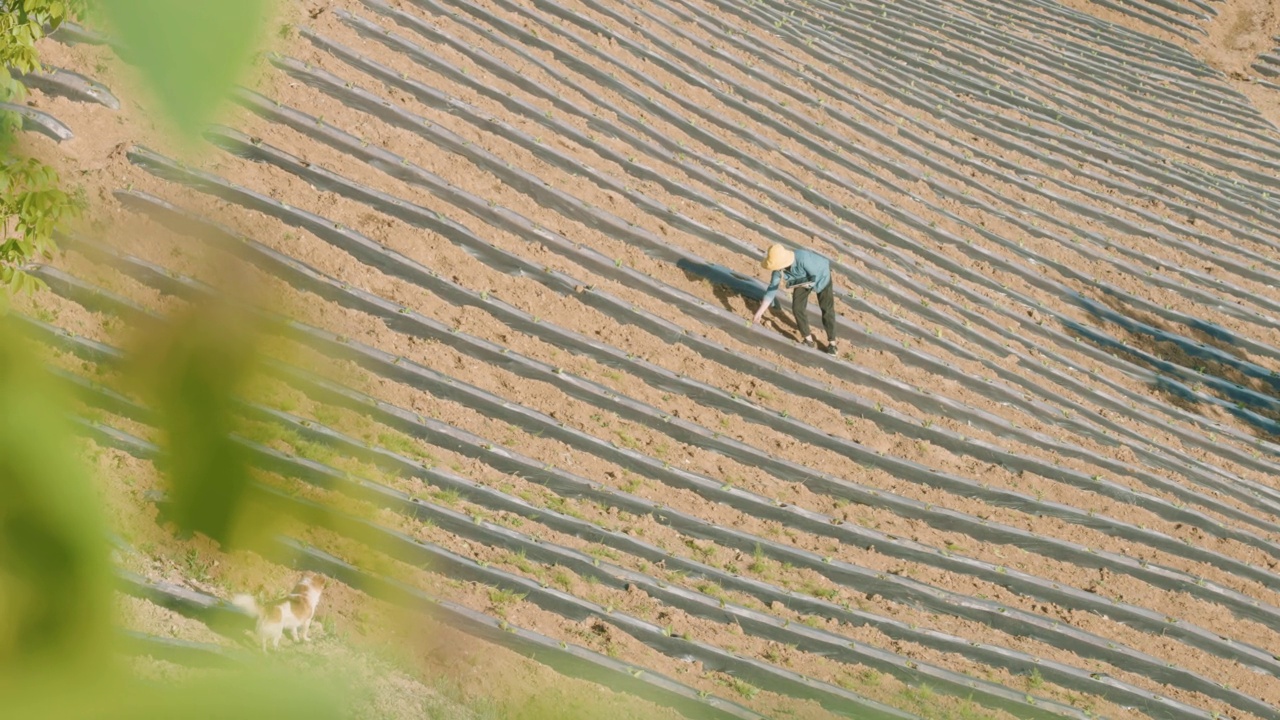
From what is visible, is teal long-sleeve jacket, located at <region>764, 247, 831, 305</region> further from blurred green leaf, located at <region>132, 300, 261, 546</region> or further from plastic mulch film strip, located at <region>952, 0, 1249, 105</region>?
plastic mulch film strip, located at <region>952, 0, 1249, 105</region>

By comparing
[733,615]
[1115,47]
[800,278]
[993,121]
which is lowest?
[733,615]

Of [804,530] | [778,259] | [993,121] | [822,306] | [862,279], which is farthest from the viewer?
[993,121]

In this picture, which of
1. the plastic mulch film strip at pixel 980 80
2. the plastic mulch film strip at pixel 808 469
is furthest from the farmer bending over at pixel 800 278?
the plastic mulch film strip at pixel 980 80

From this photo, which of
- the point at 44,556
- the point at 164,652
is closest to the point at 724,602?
the point at 164,652

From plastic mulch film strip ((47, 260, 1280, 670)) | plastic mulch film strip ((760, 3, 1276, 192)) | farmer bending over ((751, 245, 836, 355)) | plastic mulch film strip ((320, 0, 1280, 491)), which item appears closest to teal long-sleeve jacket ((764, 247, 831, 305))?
farmer bending over ((751, 245, 836, 355))

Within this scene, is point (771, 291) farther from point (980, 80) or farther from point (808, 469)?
point (980, 80)

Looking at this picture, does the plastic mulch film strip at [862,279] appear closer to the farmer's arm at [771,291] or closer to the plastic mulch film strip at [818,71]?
the farmer's arm at [771,291]
